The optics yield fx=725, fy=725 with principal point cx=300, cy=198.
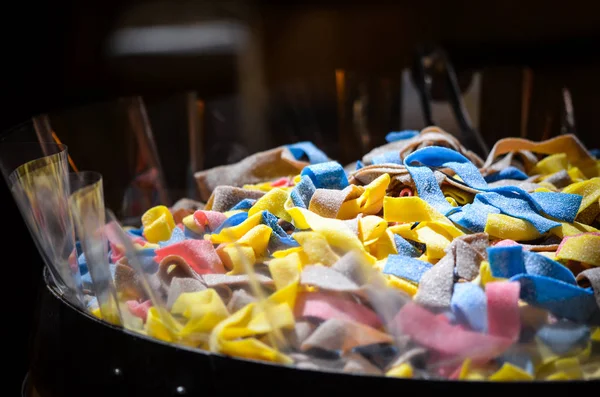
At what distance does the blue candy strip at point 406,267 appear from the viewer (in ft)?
1.70

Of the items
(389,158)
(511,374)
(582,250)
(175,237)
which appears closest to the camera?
(511,374)

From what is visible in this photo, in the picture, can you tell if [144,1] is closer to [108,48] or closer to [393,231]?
[108,48]

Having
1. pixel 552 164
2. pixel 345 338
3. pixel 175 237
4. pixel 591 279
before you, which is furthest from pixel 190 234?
pixel 552 164

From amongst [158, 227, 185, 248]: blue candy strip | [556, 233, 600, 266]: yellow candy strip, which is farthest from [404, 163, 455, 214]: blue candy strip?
[158, 227, 185, 248]: blue candy strip

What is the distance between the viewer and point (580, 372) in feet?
1.44

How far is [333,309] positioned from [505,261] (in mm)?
123

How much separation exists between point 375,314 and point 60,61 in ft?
4.89

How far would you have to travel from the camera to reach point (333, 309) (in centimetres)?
47

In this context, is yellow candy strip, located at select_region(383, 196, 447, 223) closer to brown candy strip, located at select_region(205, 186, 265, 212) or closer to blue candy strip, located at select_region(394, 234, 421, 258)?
blue candy strip, located at select_region(394, 234, 421, 258)

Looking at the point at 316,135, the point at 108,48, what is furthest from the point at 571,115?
the point at 108,48

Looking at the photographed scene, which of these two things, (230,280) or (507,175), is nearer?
(230,280)

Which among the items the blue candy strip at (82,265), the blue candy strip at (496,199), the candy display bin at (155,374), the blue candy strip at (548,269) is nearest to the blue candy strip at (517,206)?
the blue candy strip at (496,199)

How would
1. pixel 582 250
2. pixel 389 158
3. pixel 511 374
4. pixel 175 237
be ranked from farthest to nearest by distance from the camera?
pixel 389 158, pixel 175 237, pixel 582 250, pixel 511 374

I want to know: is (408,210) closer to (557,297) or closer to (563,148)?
(557,297)
